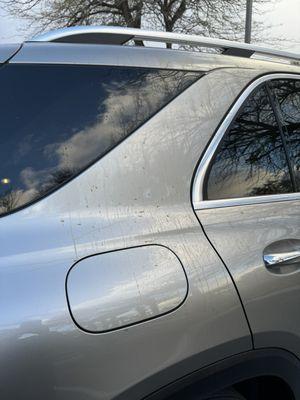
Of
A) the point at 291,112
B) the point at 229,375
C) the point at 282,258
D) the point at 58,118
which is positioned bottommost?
the point at 229,375

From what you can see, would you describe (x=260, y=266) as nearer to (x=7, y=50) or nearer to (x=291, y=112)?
(x=291, y=112)

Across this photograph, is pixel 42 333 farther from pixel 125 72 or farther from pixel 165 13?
pixel 165 13

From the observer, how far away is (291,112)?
2.30 m

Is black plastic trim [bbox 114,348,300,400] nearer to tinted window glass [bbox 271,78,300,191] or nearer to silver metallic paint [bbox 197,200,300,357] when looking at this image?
silver metallic paint [bbox 197,200,300,357]

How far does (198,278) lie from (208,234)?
0.17 meters

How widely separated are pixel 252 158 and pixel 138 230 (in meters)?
0.74

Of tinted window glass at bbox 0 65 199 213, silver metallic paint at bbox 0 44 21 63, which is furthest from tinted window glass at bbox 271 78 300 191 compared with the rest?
silver metallic paint at bbox 0 44 21 63

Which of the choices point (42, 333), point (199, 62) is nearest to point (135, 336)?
point (42, 333)

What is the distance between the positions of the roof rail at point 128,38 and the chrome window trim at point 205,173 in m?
0.16

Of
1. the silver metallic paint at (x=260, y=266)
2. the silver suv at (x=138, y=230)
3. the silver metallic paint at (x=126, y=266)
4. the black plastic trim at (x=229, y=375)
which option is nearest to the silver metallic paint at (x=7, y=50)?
the silver suv at (x=138, y=230)

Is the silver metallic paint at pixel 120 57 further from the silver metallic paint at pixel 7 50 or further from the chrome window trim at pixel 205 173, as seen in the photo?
the chrome window trim at pixel 205 173

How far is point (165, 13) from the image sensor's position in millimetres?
16781

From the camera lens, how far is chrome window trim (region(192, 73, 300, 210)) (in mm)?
1761

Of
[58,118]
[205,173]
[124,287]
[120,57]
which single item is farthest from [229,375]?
[120,57]
